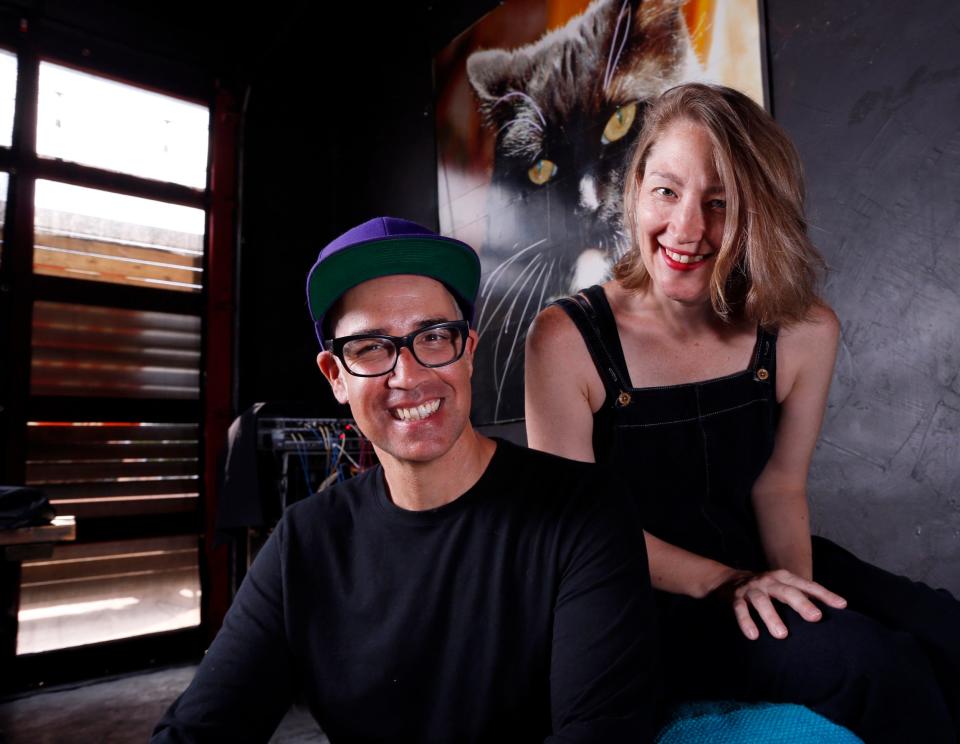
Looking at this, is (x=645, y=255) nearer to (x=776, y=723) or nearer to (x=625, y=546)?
(x=625, y=546)

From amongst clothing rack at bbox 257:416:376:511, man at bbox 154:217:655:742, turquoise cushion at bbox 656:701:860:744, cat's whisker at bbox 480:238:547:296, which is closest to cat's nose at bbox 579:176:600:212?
cat's whisker at bbox 480:238:547:296

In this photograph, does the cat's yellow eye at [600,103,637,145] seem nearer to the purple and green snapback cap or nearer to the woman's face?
the woman's face

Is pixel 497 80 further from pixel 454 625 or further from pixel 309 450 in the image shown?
pixel 454 625

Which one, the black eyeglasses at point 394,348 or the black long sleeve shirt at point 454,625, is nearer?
the black long sleeve shirt at point 454,625

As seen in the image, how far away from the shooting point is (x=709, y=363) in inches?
55.2

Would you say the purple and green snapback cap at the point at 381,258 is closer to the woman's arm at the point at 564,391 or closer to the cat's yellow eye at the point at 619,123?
the woman's arm at the point at 564,391

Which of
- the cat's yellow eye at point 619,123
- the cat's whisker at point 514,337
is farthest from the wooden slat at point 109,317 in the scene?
the cat's yellow eye at point 619,123

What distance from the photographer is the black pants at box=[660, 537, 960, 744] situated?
917 mm

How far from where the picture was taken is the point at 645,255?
4.64ft

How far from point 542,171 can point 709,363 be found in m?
2.23

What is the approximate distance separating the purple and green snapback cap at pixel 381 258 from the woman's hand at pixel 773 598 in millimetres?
681

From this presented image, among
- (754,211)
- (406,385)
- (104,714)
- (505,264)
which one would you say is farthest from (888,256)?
(104,714)

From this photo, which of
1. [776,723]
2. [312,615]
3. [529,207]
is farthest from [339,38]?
[776,723]

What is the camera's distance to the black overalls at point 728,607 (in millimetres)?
929
